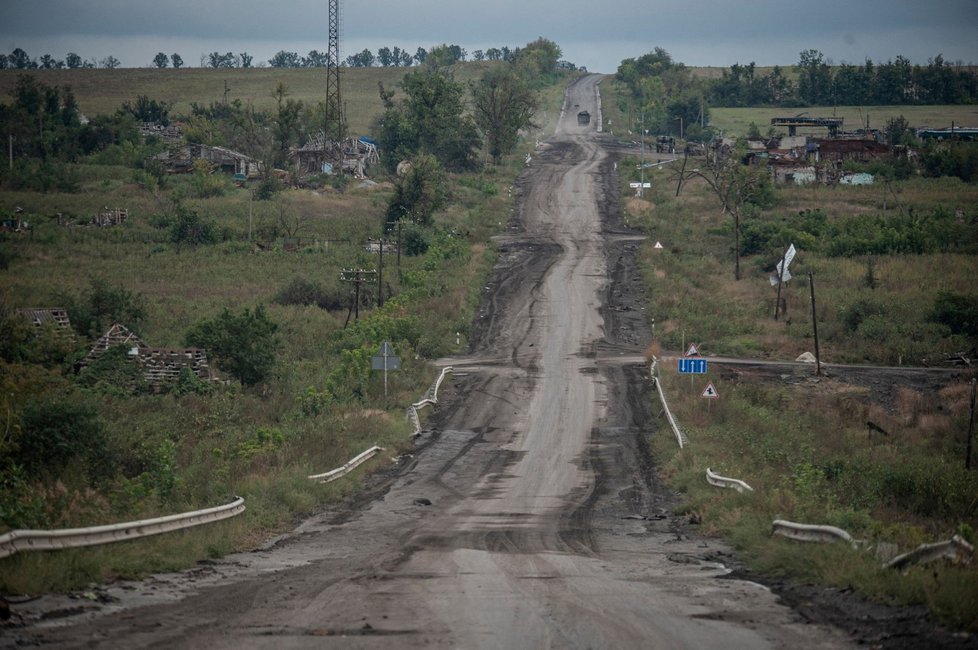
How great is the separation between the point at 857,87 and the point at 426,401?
13603cm

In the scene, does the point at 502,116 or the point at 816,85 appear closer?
the point at 502,116

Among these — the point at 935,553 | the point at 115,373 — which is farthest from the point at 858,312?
the point at 935,553

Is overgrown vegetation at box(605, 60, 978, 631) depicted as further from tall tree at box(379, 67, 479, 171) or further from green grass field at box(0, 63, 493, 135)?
green grass field at box(0, 63, 493, 135)

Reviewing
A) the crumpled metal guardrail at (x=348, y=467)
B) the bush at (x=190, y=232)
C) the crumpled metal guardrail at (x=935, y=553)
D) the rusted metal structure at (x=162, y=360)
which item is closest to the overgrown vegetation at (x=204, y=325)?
the bush at (x=190, y=232)

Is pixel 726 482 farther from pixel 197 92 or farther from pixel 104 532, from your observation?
A: pixel 197 92

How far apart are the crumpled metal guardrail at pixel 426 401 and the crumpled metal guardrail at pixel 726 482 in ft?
39.3

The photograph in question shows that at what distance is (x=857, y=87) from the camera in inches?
6166

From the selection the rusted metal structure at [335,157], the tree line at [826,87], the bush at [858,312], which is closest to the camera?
the bush at [858,312]

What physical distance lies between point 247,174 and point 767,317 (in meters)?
61.4

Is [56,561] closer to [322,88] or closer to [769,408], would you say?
[769,408]

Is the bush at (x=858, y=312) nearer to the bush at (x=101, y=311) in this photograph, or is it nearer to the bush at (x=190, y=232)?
the bush at (x=101, y=311)

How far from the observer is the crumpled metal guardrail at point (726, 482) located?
2257 centimetres

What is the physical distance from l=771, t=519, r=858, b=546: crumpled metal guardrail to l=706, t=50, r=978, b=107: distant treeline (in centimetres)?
14793

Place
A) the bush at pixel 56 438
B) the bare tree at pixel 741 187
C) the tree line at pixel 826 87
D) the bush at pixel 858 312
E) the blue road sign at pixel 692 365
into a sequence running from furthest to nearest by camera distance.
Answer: the tree line at pixel 826 87, the bare tree at pixel 741 187, the bush at pixel 858 312, the blue road sign at pixel 692 365, the bush at pixel 56 438
